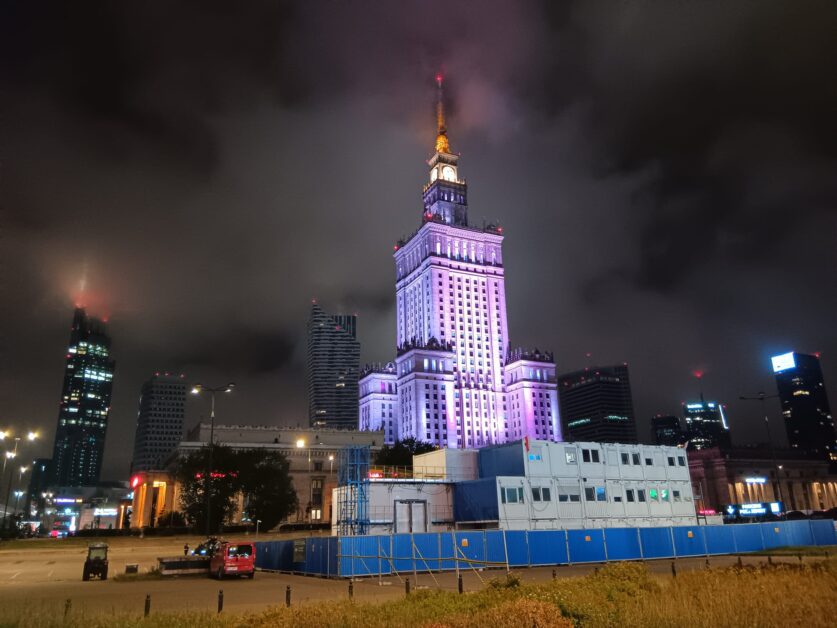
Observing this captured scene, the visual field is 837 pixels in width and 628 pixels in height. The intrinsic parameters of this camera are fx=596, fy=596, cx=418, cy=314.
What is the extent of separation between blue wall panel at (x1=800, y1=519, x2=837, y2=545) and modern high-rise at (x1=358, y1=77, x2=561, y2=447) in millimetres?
115274

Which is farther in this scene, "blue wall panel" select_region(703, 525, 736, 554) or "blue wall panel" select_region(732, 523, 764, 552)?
"blue wall panel" select_region(732, 523, 764, 552)

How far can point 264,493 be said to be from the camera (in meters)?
96.0

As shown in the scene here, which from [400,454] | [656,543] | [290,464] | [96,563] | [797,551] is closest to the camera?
[96,563]

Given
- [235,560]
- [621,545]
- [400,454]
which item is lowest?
[235,560]

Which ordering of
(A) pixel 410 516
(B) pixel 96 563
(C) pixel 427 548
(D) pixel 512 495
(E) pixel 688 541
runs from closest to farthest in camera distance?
(C) pixel 427 548
(B) pixel 96 563
(E) pixel 688 541
(D) pixel 512 495
(A) pixel 410 516

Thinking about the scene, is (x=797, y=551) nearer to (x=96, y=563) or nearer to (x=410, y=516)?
(x=410, y=516)

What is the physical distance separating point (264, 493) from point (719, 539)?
70602mm

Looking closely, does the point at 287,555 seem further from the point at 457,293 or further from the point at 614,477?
the point at 457,293

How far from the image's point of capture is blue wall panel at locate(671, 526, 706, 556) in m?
43.5

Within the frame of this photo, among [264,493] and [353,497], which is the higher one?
[264,493]

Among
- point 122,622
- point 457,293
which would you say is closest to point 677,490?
point 122,622

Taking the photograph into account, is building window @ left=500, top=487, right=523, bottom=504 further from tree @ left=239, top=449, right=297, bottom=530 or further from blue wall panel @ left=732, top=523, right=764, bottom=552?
tree @ left=239, top=449, right=297, bottom=530

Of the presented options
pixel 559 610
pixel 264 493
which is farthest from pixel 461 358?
pixel 559 610

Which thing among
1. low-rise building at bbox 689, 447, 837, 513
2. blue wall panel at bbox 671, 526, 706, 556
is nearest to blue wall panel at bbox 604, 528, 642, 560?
blue wall panel at bbox 671, 526, 706, 556
